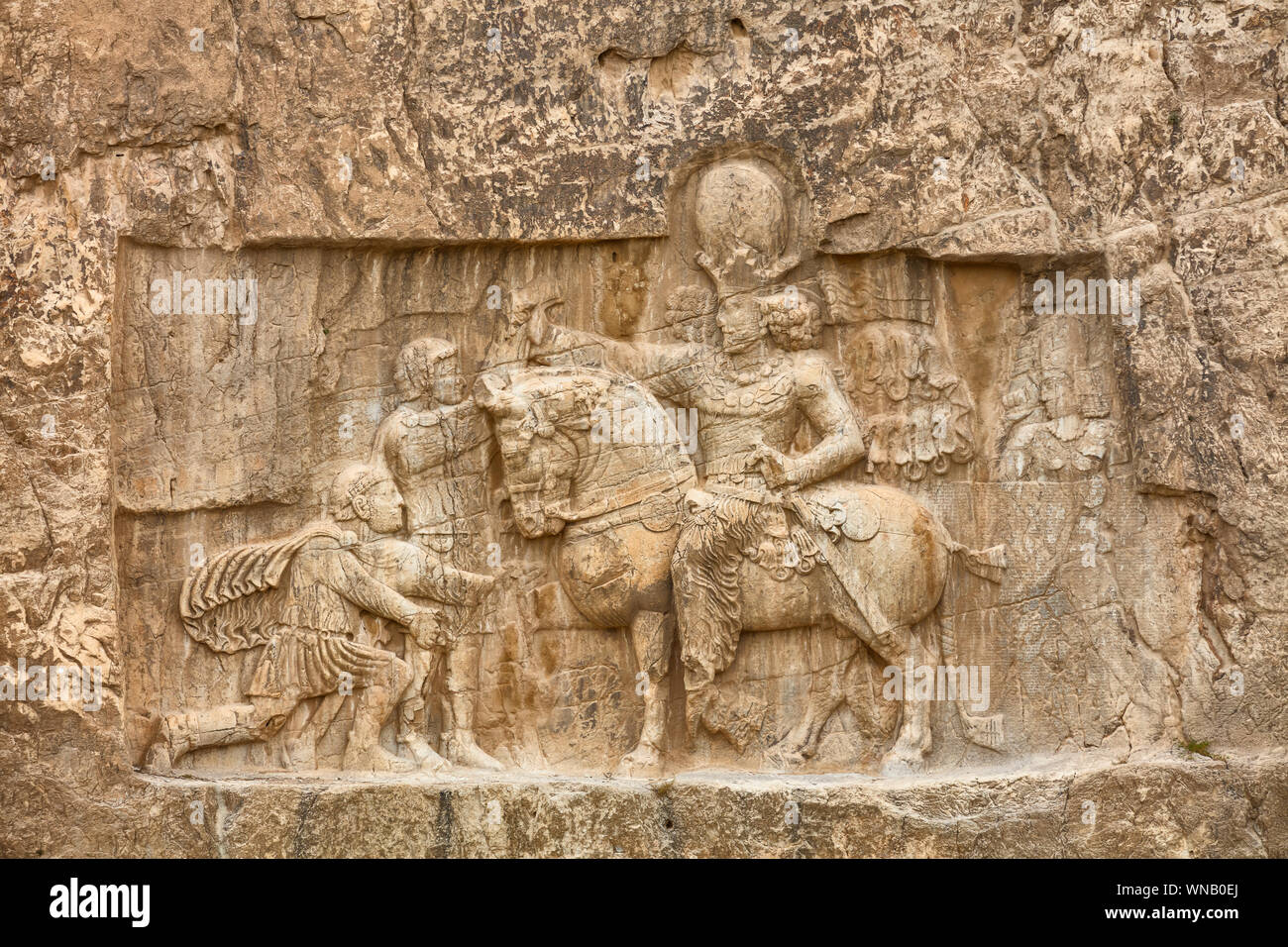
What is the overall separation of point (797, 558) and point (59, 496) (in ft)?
10.2

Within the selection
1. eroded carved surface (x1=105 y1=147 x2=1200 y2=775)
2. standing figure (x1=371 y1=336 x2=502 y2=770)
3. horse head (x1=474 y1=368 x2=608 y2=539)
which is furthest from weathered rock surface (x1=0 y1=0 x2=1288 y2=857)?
horse head (x1=474 y1=368 x2=608 y2=539)

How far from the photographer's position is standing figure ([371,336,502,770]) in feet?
26.5

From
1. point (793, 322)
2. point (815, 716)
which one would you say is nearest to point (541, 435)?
point (793, 322)

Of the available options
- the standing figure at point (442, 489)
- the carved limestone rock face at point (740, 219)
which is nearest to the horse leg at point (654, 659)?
the standing figure at point (442, 489)

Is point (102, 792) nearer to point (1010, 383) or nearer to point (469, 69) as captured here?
point (469, 69)

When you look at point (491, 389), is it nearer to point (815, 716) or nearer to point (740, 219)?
point (740, 219)

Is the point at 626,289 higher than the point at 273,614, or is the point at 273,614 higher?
the point at 626,289

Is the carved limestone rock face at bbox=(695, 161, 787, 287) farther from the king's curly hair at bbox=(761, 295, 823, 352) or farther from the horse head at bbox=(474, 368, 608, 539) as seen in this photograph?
the horse head at bbox=(474, 368, 608, 539)

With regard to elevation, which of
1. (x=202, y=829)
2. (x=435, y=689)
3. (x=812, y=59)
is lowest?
(x=202, y=829)

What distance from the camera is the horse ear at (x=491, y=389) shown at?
800cm

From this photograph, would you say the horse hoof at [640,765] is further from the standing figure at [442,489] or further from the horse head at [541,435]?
the horse head at [541,435]

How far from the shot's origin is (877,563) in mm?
7984

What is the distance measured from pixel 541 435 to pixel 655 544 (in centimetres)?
68

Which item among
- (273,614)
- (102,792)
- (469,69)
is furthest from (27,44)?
(102,792)
